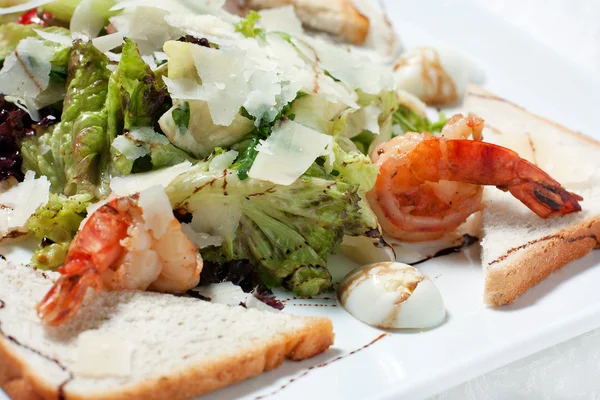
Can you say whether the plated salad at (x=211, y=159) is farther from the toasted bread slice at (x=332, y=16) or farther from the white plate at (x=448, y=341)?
the toasted bread slice at (x=332, y=16)

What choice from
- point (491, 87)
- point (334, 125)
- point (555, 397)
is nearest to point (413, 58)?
point (491, 87)

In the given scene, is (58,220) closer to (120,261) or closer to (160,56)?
(120,261)

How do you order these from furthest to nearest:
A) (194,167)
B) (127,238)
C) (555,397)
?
(194,167), (555,397), (127,238)

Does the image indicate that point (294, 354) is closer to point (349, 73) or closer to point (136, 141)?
point (136, 141)

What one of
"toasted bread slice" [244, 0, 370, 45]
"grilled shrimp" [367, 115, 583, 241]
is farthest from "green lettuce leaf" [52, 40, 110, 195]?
"toasted bread slice" [244, 0, 370, 45]

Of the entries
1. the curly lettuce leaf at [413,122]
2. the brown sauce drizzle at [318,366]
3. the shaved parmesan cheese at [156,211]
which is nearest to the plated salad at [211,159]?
the shaved parmesan cheese at [156,211]

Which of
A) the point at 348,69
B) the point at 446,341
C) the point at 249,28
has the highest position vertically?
the point at 249,28

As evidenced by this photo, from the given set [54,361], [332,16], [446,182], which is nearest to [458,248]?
[446,182]
